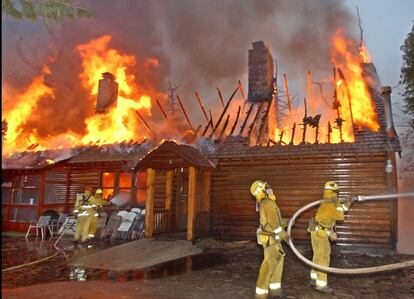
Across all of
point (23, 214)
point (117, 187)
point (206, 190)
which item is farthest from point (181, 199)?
point (23, 214)

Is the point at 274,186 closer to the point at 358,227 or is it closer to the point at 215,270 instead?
the point at 358,227

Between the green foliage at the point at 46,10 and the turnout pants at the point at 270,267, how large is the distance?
5003 millimetres

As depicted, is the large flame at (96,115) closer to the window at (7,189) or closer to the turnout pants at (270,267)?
the window at (7,189)

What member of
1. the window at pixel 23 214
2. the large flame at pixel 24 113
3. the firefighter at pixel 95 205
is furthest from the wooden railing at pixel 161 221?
the large flame at pixel 24 113

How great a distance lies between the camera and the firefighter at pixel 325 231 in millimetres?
6312

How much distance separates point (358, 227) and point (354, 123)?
389cm

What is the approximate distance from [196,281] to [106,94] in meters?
15.6

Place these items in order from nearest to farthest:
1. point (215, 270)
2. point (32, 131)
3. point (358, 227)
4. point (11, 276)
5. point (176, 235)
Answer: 1. point (11, 276)
2. point (215, 270)
3. point (358, 227)
4. point (176, 235)
5. point (32, 131)

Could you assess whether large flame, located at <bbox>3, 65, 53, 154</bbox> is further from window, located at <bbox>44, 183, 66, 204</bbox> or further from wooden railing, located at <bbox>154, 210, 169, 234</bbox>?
wooden railing, located at <bbox>154, 210, 169, 234</bbox>

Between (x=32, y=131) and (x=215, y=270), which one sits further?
(x=32, y=131)

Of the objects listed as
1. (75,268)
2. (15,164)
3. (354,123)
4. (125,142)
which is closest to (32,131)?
(15,164)

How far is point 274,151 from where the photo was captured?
12000 mm

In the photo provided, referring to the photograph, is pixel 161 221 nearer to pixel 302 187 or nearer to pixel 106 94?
pixel 302 187

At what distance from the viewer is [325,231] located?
21.0 feet
